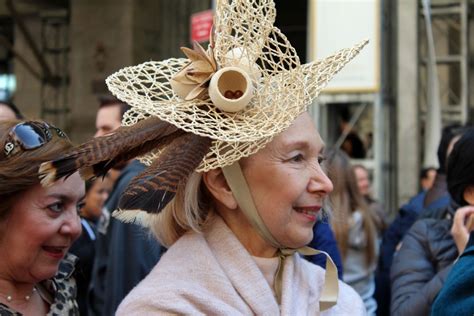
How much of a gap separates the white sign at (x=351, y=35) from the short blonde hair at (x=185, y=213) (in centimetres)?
682

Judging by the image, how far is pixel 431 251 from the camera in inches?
140

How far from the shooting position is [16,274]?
2.50 metres

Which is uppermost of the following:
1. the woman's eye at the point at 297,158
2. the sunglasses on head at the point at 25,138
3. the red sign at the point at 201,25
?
the red sign at the point at 201,25

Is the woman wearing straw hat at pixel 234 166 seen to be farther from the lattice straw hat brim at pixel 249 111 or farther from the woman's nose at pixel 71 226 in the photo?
the woman's nose at pixel 71 226

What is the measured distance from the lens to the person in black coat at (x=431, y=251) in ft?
10.9

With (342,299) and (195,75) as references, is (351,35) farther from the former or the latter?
(195,75)

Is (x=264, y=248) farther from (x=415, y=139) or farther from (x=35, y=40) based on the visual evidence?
(x=35, y=40)

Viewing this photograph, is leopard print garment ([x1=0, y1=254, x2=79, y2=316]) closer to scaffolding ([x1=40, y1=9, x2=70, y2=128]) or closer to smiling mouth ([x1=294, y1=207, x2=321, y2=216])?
smiling mouth ([x1=294, y1=207, x2=321, y2=216])

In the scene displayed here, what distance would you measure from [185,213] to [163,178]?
300 mm

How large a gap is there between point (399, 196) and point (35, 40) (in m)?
6.33

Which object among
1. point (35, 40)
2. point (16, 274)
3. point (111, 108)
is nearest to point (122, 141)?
point (16, 274)

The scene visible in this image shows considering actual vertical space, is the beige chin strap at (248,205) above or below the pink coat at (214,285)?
above

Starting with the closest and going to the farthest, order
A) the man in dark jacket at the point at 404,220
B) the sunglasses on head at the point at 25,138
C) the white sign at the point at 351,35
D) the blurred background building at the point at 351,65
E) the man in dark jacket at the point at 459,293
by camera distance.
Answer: the man in dark jacket at the point at 459,293
the sunglasses on head at the point at 25,138
the man in dark jacket at the point at 404,220
the white sign at the point at 351,35
the blurred background building at the point at 351,65

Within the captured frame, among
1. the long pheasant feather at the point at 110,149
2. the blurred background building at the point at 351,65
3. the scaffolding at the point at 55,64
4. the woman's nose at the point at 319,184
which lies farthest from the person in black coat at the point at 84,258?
the scaffolding at the point at 55,64
